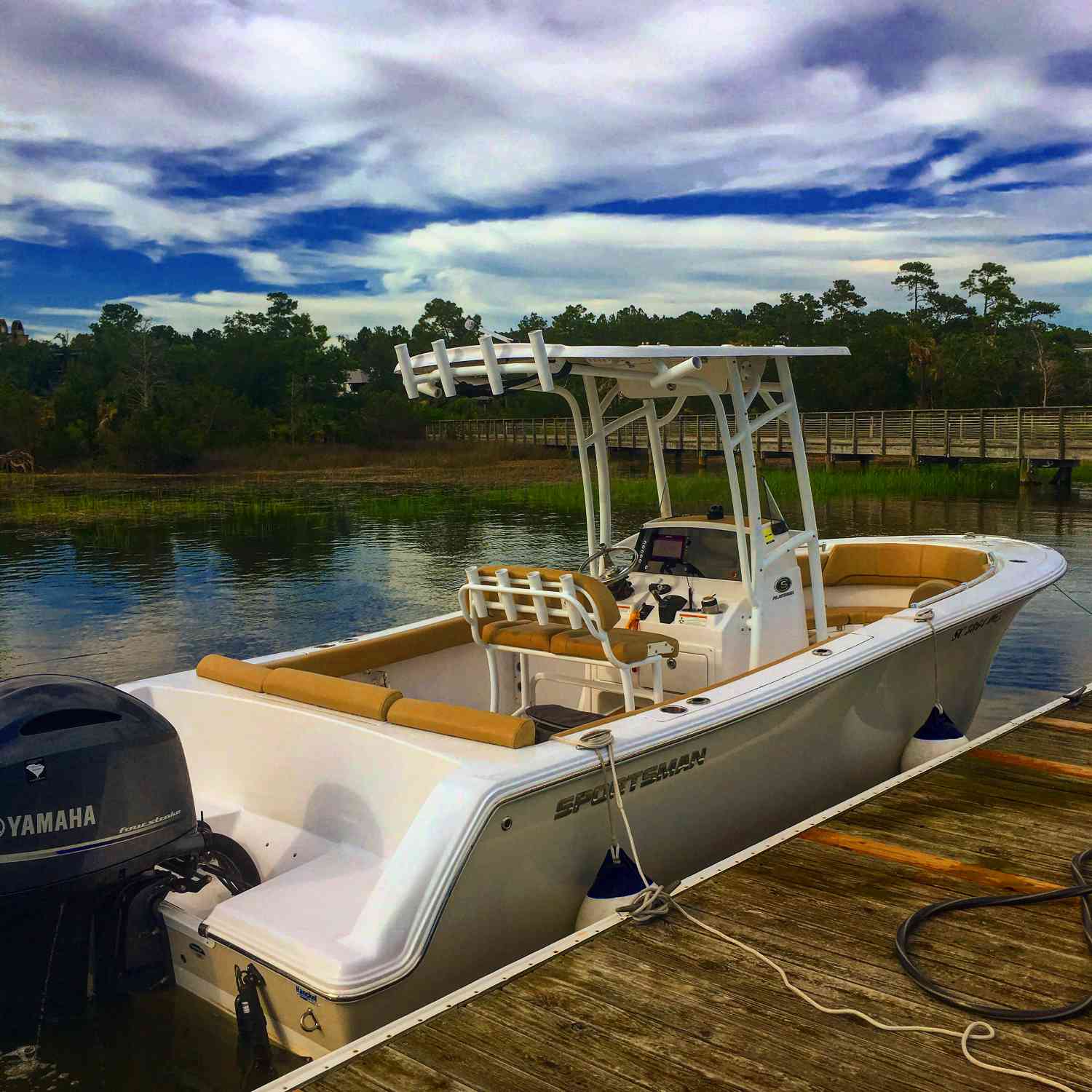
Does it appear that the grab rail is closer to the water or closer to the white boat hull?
the white boat hull

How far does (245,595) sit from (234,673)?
11629mm

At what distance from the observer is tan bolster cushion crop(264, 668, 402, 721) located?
4.38m

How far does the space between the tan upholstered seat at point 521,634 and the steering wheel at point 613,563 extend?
94 cm

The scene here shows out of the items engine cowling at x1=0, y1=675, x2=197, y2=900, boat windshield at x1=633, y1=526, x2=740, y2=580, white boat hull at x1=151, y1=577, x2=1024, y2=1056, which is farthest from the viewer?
boat windshield at x1=633, y1=526, x2=740, y2=580

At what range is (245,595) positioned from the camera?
53.1 feet

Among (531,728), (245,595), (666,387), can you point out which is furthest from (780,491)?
(531,728)

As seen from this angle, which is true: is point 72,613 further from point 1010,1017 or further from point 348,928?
point 1010,1017

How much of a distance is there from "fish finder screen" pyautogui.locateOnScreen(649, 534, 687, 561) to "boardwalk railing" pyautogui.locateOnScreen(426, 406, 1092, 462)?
17400 millimetres

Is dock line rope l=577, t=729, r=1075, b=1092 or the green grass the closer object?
dock line rope l=577, t=729, r=1075, b=1092

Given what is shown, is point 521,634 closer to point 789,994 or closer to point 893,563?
point 789,994

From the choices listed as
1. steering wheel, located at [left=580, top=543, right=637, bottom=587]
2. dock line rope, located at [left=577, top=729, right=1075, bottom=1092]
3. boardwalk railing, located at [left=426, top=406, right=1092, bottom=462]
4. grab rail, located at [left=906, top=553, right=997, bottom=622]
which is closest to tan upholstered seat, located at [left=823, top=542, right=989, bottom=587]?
grab rail, located at [left=906, top=553, right=997, bottom=622]

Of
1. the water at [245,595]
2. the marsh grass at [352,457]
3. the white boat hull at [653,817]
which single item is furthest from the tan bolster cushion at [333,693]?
the marsh grass at [352,457]

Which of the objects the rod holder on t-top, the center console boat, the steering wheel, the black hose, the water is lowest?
the water

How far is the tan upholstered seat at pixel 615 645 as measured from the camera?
513 centimetres
